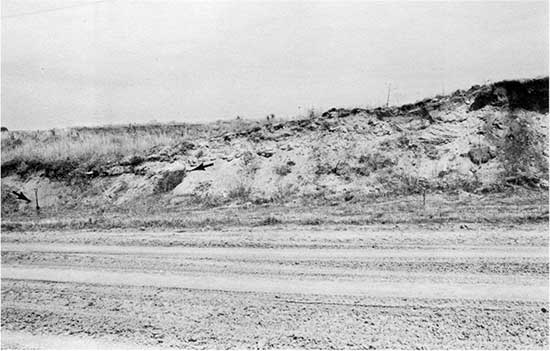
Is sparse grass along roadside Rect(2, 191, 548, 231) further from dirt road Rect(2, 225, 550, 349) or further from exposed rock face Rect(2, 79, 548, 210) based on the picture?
exposed rock face Rect(2, 79, 548, 210)

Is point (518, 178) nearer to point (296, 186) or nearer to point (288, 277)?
point (296, 186)

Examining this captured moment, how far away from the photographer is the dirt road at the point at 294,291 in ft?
19.2

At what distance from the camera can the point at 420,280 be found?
23.2 feet

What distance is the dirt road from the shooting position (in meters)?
5.84

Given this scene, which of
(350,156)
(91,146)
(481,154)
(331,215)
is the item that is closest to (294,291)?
(331,215)

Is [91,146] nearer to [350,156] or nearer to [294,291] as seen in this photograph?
[350,156]

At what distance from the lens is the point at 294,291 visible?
7.05 meters

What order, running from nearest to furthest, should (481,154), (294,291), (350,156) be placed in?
1. (294,291)
2. (481,154)
3. (350,156)

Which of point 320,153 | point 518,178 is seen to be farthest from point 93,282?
point 518,178

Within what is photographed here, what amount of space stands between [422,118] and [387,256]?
11736 mm

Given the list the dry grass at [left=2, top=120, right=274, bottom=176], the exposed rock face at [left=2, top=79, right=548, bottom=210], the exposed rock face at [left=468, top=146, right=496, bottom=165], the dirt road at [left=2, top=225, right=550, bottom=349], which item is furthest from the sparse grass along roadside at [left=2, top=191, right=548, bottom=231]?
the dry grass at [left=2, top=120, right=274, bottom=176]

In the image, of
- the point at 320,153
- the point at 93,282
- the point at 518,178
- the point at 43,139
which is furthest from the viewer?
the point at 43,139

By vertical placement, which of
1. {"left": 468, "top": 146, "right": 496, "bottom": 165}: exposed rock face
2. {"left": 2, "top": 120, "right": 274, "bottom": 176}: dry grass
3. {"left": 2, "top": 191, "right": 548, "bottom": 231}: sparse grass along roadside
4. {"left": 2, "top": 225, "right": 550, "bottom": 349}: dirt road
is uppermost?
{"left": 2, "top": 120, "right": 274, "bottom": 176}: dry grass

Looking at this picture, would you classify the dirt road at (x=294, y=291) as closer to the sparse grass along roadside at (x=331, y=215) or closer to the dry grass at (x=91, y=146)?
the sparse grass along roadside at (x=331, y=215)
